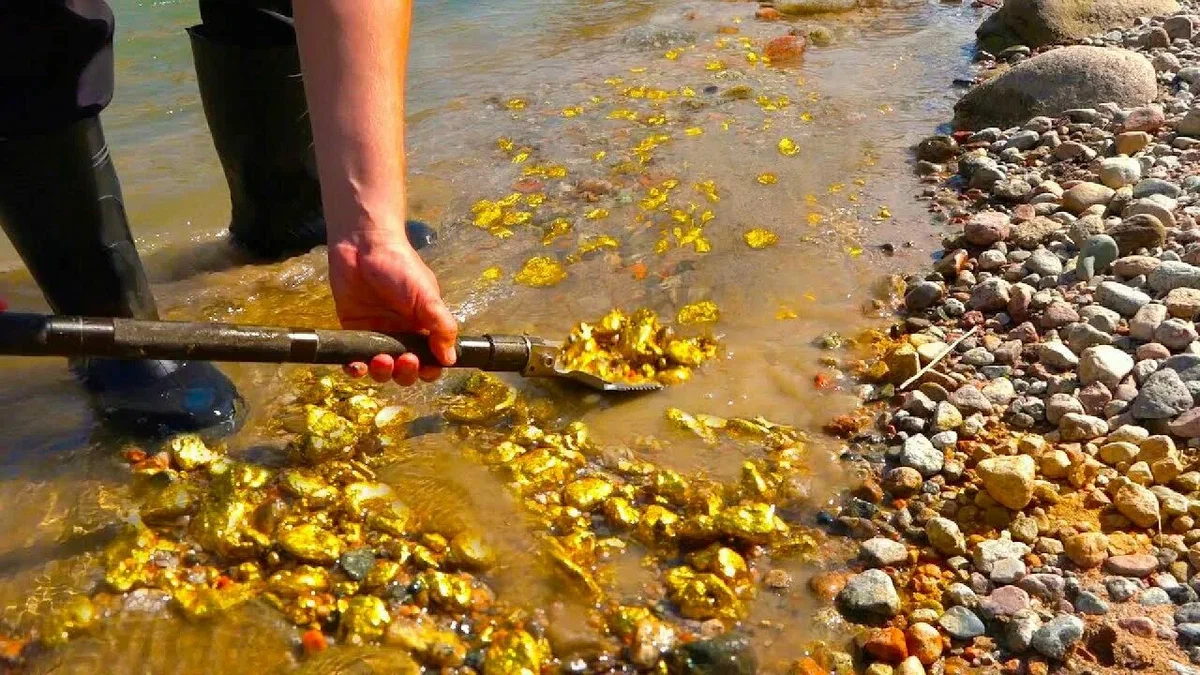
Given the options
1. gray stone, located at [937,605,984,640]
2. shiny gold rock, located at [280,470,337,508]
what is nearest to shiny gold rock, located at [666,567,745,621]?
gray stone, located at [937,605,984,640]

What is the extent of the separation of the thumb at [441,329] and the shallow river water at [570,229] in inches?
21.9

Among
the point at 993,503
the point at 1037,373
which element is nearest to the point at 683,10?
the point at 1037,373

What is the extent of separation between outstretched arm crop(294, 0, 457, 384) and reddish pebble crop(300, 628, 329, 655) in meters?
0.81

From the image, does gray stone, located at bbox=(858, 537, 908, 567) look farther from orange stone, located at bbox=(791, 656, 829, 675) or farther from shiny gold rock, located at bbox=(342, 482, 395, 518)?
shiny gold rock, located at bbox=(342, 482, 395, 518)

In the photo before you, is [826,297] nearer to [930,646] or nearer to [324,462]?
[930,646]

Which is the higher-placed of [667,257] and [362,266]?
[362,266]

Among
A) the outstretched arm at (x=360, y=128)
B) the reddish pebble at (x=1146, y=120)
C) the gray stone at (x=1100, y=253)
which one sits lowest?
the gray stone at (x=1100, y=253)

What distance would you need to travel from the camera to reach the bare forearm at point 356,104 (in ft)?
5.50

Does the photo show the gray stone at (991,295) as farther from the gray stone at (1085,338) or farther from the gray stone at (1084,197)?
the gray stone at (1084,197)

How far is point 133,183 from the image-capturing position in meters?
4.52

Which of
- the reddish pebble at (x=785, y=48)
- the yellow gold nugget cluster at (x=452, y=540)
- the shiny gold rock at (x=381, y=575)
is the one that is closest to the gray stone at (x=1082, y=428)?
the yellow gold nugget cluster at (x=452, y=540)

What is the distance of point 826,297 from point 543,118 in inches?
95.1

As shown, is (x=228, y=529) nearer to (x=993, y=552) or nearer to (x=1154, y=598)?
(x=993, y=552)

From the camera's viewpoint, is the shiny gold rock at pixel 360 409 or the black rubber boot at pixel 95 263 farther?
the shiny gold rock at pixel 360 409
